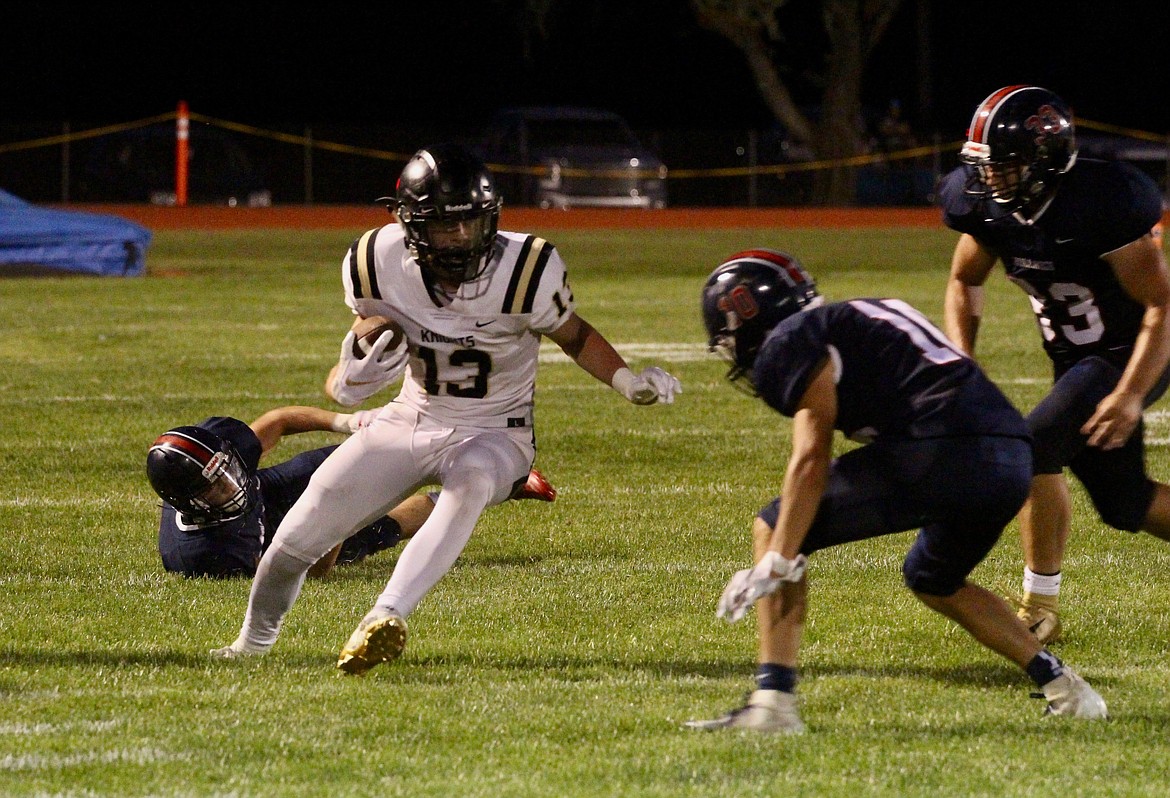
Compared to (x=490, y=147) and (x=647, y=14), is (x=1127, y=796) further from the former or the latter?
(x=647, y=14)

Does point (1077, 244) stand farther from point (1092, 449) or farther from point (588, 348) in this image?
point (588, 348)

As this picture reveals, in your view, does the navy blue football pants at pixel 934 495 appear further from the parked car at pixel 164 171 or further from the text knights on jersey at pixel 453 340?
the parked car at pixel 164 171

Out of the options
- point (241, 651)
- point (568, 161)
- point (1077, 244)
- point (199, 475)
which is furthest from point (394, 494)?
point (568, 161)

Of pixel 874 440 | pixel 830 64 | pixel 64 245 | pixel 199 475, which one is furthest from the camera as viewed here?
pixel 830 64

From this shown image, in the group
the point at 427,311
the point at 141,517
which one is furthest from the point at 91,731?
the point at 141,517

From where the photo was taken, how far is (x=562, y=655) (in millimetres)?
4828

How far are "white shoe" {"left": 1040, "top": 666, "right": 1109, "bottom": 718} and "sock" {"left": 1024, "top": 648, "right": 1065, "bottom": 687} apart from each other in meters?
0.01

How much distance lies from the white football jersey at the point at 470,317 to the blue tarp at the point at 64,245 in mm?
12538

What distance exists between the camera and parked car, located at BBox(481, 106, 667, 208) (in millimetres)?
26219

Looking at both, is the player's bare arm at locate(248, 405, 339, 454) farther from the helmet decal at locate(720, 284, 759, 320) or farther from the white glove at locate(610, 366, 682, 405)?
the helmet decal at locate(720, 284, 759, 320)

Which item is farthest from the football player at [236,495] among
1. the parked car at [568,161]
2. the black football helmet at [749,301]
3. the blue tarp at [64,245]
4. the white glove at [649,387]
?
the parked car at [568,161]

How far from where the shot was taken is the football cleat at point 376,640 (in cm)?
433

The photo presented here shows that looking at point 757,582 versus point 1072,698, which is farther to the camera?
point 1072,698

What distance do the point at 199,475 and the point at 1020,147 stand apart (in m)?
2.43
